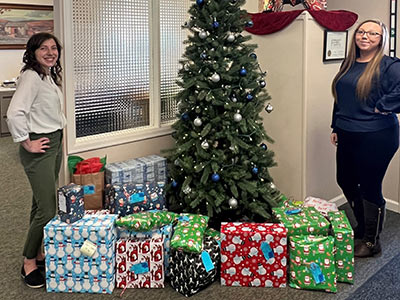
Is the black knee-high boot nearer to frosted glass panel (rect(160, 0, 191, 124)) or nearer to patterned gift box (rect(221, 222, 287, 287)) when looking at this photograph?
patterned gift box (rect(221, 222, 287, 287))

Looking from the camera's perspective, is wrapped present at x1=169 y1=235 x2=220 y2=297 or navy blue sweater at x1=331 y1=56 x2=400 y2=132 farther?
navy blue sweater at x1=331 y1=56 x2=400 y2=132

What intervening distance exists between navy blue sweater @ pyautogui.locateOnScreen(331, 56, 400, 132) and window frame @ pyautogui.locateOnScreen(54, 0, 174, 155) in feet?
4.99

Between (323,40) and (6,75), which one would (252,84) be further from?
(6,75)

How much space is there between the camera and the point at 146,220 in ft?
9.24

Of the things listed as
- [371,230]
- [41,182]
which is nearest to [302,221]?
[371,230]

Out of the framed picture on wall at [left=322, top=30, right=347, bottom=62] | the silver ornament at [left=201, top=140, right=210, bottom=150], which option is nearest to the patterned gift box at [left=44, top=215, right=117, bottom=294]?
the silver ornament at [left=201, top=140, right=210, bottom=150]

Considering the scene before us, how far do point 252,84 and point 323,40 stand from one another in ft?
3.09

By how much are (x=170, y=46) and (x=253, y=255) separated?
2016 mm

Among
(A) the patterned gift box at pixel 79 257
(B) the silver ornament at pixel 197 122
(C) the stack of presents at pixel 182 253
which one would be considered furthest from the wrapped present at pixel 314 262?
(A) the patterned gift box at pixel 79 257

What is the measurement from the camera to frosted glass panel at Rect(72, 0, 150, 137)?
3.37 metres

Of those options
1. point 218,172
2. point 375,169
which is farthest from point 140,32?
point 375,169

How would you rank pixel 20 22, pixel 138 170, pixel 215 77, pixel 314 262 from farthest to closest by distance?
pixel 20 22 < pixel 138 170 < pixel 215 77 < pixel 314 262

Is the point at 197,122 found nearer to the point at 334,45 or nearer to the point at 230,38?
the point at 230,38

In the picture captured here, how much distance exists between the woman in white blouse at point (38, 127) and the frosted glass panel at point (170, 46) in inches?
51.0
